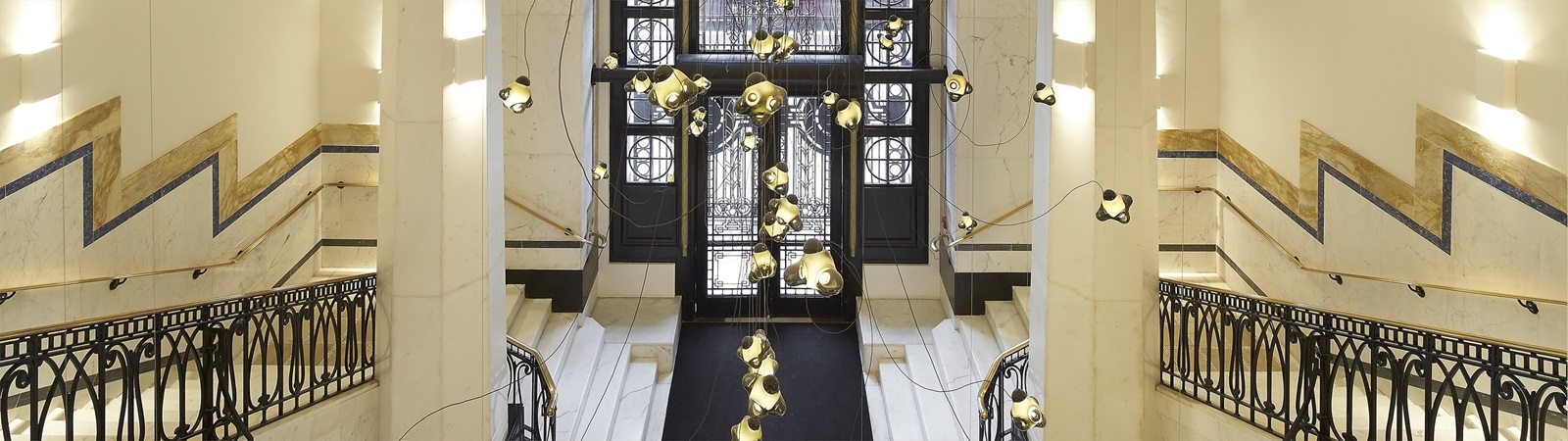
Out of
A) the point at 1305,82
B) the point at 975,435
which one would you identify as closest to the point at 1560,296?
the point at 1305,82

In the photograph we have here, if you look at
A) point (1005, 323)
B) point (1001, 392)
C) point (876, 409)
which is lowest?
point (876, 409)

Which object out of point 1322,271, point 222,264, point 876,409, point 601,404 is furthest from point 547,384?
point 1322,271

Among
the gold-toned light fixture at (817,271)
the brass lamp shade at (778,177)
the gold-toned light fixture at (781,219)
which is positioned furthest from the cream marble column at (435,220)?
the gold-toned light fixture at (817,271)

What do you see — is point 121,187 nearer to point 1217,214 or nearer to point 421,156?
point 421,156

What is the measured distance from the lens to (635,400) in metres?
6.13

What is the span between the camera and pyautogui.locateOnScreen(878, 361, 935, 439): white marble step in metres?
5.70

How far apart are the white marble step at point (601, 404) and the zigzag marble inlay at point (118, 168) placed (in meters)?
2.59

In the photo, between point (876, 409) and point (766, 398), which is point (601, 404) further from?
point (766, 398)

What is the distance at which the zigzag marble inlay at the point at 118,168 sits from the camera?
12.1ft

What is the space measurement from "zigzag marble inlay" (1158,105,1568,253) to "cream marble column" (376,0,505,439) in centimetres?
515

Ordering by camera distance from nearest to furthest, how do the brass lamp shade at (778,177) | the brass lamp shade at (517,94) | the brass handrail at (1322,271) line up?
1. the brass lamp shade at (778,177)
2. the brass lamp shade at (517,94)
3. the brass handrail at (1322,271)

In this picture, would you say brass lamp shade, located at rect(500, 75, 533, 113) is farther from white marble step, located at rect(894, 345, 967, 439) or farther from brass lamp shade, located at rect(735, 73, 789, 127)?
white marble step, located at rect(894, 345, 967, 439)

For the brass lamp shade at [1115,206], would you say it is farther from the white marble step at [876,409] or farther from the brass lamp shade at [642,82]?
the white marble step at [876,409]

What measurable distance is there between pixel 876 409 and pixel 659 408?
68.1 inches
